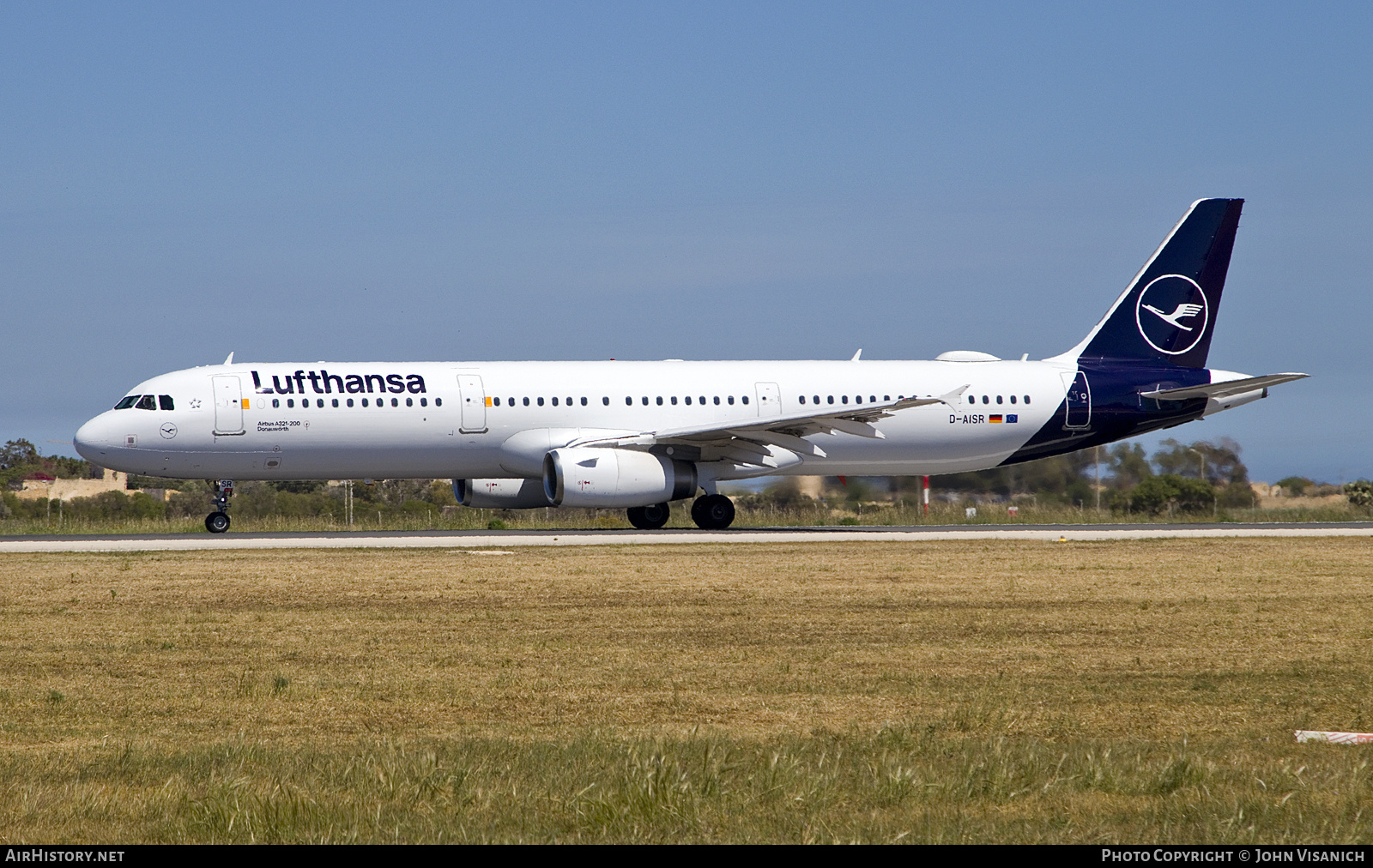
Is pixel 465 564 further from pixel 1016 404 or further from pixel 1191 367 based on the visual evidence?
pixel 1191 367

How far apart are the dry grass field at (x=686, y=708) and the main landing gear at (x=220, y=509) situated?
12.1m

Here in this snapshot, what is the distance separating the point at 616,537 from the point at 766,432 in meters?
4.18

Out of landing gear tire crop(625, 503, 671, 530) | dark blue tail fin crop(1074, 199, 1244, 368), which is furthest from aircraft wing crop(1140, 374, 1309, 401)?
landing gear tire crop(625, 503, 671, 530)


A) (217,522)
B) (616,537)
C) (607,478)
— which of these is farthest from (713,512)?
(217,522)

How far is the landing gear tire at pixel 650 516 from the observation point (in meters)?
31.7

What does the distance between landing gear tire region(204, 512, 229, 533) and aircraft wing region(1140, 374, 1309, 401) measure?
788 inches

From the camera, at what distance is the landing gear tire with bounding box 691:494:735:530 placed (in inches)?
1214

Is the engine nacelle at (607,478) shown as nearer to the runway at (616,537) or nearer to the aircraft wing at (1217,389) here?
the runway at (616,537)

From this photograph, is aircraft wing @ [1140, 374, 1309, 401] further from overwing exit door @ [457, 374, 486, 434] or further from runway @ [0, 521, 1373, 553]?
overwing exit door @ [457, 374, 486, 434]

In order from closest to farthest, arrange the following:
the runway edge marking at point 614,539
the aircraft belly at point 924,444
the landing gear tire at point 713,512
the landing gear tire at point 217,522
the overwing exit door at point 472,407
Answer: the runway edge marking at point 614,539, the landing gear tire at point 217,522, the overwing exit door at point 472,407, the landing gear tire at point 713,512, the aircraft belly at point 924,444

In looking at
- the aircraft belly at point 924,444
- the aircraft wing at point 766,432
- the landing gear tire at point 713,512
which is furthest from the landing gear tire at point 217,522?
the aircraft belly at point 924,444

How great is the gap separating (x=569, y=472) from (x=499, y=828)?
22.2 metres

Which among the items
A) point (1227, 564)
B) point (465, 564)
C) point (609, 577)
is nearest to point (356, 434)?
point (465, 564)
